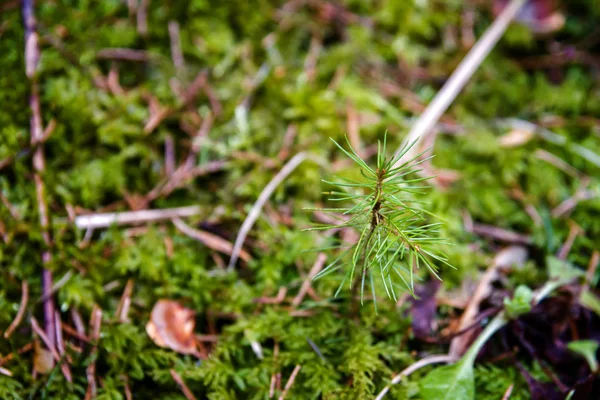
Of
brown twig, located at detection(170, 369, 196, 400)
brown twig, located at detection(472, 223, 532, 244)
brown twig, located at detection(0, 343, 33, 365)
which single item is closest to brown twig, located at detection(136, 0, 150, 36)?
brown twig, located at detection(0, 343, 33, 365)

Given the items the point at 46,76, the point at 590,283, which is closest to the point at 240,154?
the point at 46,76

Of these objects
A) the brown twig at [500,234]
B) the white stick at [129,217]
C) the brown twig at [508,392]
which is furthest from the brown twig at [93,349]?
the brown twig at [500,234]

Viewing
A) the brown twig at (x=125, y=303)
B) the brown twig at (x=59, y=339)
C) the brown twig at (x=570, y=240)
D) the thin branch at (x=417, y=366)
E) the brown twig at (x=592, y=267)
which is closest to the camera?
the thin branch at (x=417, y=366)

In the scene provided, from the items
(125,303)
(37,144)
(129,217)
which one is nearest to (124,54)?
(37,144)

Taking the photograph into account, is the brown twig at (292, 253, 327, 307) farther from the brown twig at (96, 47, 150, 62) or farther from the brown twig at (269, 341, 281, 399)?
the brown twig at (96, 47, 150, 62)

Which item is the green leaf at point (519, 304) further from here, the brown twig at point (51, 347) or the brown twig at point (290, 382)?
the brown twig at point (51, 347)
